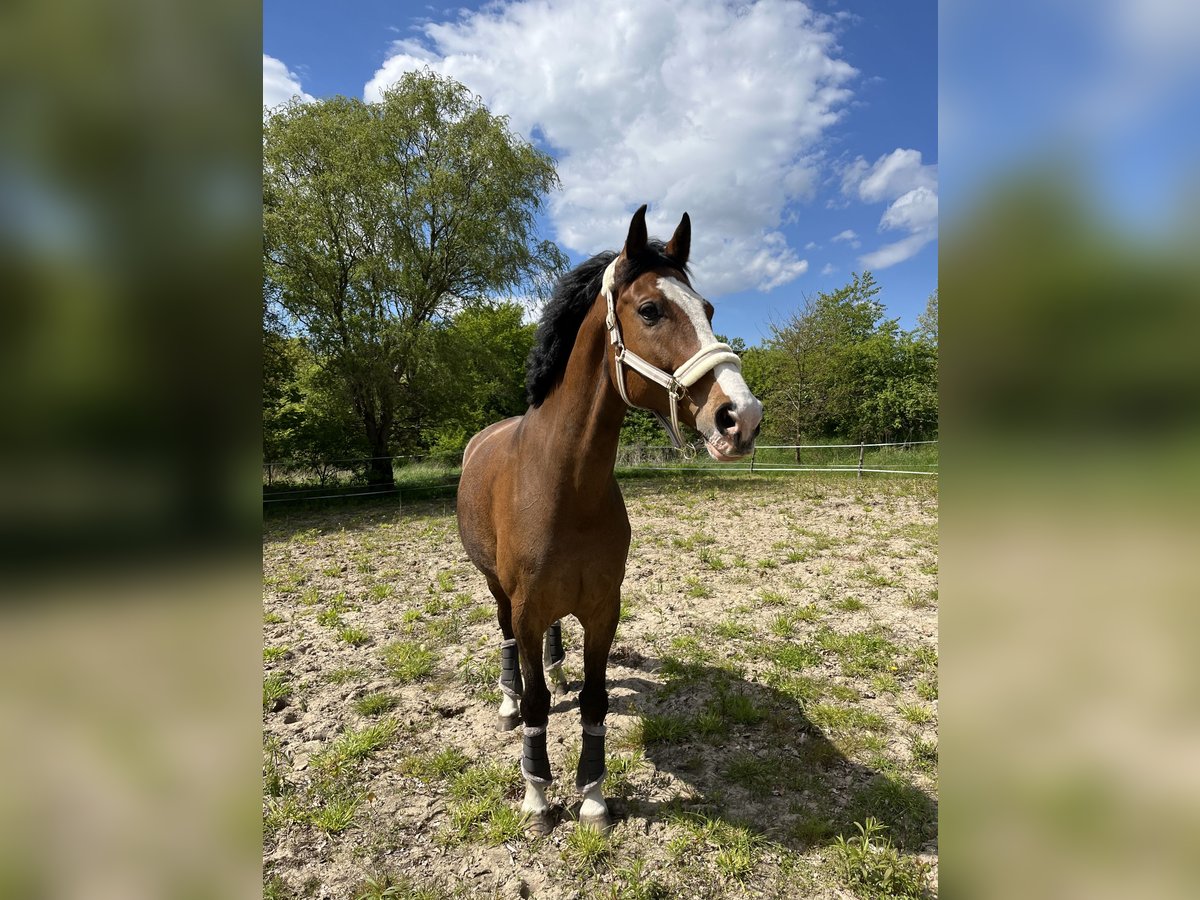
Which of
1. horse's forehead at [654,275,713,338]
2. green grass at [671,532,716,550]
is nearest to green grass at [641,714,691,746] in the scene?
horse's forehead at [654,275,713,338]

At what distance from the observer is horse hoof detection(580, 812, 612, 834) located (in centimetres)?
264

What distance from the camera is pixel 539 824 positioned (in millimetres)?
2693

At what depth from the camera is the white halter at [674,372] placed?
6.22 feet

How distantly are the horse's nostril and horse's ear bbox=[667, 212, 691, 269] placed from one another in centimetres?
79

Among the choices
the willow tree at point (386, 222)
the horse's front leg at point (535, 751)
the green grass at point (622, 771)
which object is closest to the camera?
the horse's front leg at point (535, 751)

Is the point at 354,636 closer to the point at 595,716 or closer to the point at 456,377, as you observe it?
the point at 595,716

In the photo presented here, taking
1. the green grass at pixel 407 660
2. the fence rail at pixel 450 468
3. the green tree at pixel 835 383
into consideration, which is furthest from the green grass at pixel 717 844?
the green tree at pixel 835 383

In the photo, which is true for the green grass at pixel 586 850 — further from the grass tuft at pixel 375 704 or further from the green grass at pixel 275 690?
the green grass at pixel 275 690

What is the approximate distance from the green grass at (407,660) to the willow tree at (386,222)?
11020mm

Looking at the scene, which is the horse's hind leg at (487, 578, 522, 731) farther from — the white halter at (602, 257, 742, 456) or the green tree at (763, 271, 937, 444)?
the green tree at (763, 271, 937, 444)

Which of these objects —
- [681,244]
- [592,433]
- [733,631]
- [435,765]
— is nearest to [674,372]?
[592,433]
